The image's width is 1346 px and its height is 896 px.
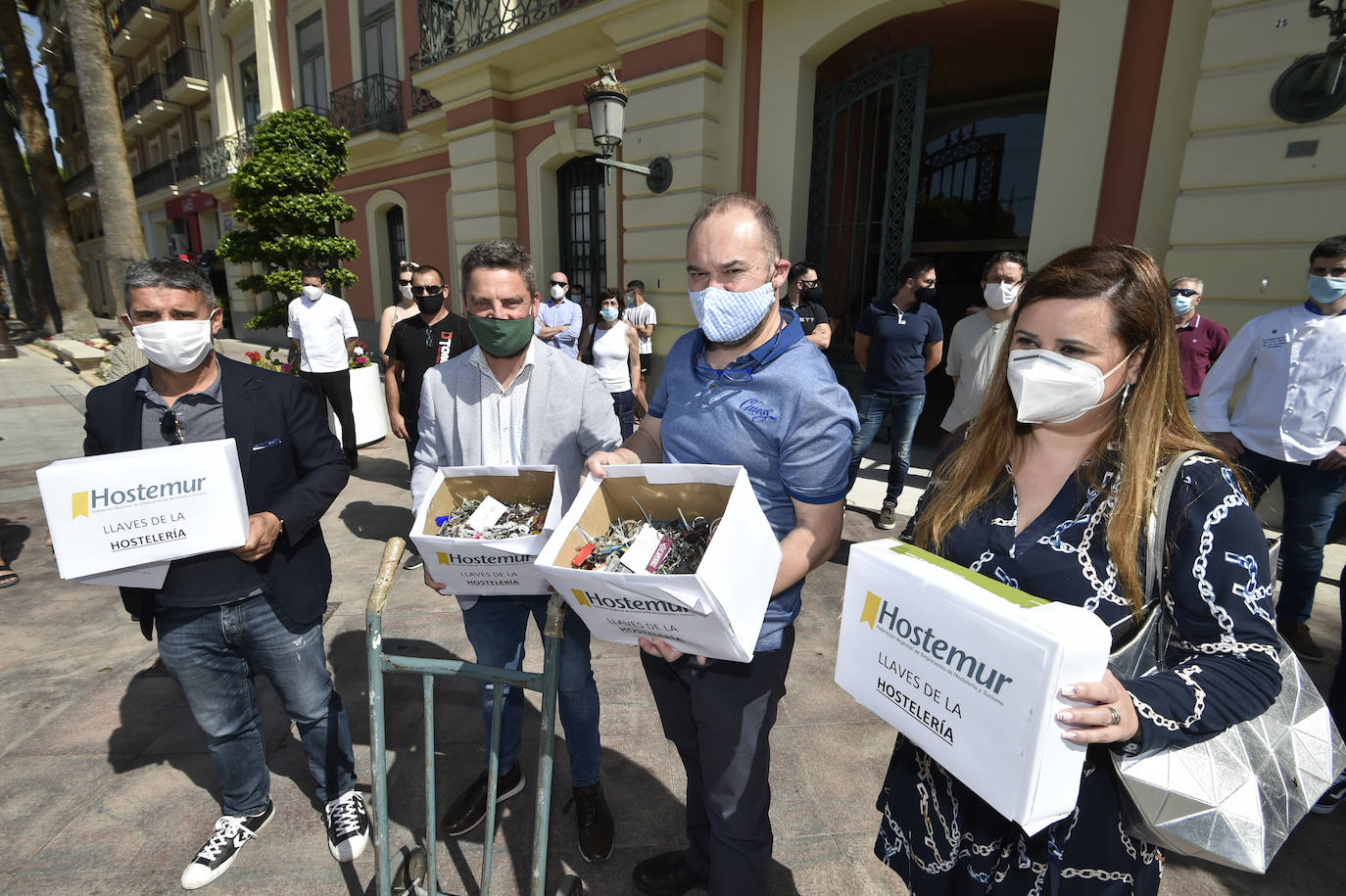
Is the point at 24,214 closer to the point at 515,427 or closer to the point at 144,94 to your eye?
the point at 144,94

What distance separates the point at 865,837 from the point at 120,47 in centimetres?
3662

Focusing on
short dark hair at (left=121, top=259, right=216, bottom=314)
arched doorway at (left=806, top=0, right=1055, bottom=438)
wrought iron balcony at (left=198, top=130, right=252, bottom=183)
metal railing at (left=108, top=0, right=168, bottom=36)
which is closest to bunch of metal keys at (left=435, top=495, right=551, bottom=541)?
short dark hair at (left=121, top=259, right=216, bottom=314)

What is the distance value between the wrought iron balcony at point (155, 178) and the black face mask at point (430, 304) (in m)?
25.6

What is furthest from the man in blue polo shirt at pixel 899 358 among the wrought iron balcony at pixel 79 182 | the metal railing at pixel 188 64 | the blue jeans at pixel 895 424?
the wrought iron balcony at pixel 79 182

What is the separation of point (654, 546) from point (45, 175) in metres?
23.4

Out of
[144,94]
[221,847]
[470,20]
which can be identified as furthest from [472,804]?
[144,94]

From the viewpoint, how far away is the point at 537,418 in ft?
7.14

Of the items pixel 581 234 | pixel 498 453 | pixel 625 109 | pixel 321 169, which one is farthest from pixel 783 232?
pixel 321 169

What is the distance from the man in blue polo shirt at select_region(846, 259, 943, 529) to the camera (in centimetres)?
498

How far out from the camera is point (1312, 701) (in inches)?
47.3

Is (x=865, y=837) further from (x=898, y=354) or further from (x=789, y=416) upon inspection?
(x=898, y=354)

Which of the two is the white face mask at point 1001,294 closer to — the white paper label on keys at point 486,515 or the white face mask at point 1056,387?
the white face mask at point 1056,387

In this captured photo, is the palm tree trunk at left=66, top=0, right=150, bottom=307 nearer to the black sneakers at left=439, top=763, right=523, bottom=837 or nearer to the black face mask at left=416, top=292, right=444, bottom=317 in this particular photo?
the black face mask at left=416, top=292, right=444, bottom=317

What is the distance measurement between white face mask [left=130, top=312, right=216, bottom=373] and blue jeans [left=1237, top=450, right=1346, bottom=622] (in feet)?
15.6
